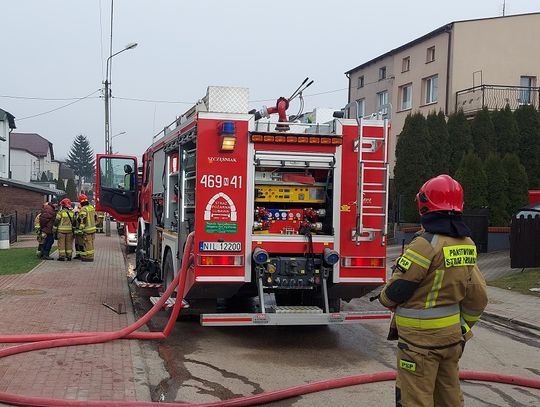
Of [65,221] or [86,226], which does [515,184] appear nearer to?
[86,226]

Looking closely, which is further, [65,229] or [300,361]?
[65,229]

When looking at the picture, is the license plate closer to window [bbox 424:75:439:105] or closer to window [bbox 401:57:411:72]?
window [bbox 424:75:439:105]

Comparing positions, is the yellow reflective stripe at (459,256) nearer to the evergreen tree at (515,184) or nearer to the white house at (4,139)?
the evergreen tree at (515,184)

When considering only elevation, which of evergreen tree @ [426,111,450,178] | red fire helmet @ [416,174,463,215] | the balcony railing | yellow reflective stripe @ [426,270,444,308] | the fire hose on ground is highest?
the balcony railing

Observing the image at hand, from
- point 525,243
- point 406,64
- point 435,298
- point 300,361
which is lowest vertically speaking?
point 300,361

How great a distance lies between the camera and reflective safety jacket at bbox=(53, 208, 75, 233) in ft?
50.1

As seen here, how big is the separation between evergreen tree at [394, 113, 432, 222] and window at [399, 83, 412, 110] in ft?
19.2

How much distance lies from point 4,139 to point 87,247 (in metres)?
35.6

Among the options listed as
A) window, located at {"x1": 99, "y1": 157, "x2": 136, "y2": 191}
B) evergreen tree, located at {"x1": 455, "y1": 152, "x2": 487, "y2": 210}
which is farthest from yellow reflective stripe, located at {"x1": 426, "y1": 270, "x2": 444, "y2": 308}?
evergreen tree, located at {"x1": 455, "y1": 152, "x2": 487, "y2": 210}

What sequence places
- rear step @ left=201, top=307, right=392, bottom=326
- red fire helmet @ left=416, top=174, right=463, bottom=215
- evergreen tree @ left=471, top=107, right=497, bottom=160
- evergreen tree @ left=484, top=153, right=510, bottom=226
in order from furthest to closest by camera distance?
evergreen tree @ left=471, top=107, right=497, bottom=160, evergreen tree @ left=484, top=153, right=510, bottom=226, rear step @ left=201, top=307, right=392, bottom=326, red fire helmet @ left=416, top=174, right=463, bottom=215

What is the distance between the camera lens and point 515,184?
769 inches

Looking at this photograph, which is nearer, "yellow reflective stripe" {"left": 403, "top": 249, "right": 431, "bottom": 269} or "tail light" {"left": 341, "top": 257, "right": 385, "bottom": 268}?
"yellow reflective stripe" {"left": 403, "top": 249, "right": 431, "bottom": 269}

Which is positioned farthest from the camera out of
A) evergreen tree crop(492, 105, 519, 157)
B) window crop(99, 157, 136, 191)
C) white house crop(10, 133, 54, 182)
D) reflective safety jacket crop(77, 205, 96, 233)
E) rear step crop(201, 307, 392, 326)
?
white house crop(10, 133, 54, 182)

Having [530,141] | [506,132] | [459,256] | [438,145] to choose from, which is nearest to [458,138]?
[438,145]
